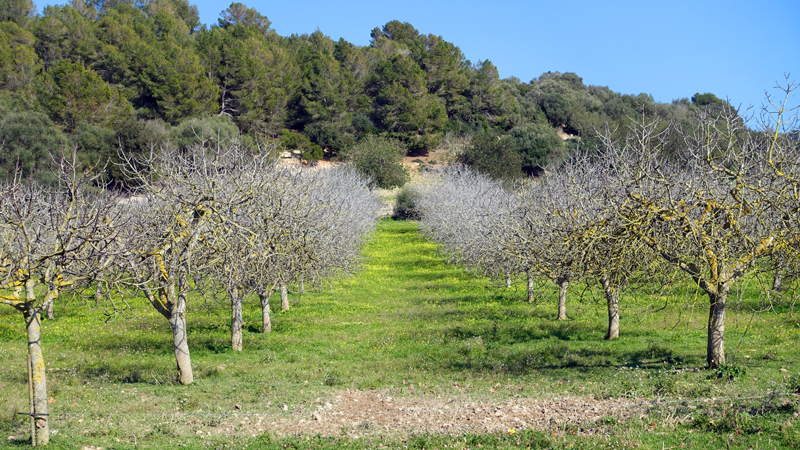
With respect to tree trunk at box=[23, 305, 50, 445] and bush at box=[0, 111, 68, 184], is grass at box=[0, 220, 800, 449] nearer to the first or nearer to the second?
tree trunk at box=[23, 305, 50, 445]

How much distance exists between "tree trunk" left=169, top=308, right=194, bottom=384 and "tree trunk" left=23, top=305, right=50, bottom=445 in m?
3.97

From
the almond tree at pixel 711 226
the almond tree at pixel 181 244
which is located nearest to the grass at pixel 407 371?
the almond tree at pixel 711 226

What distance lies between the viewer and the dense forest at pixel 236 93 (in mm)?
63500

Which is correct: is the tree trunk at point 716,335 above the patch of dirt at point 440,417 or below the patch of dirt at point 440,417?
above

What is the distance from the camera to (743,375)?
42.7ft

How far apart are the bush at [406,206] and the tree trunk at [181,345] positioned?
6220cm

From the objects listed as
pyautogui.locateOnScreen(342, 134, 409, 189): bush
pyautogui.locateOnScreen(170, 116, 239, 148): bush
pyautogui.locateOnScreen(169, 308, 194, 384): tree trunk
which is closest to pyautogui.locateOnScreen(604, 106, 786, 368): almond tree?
pyautogui.locateOnScreen(169, 308, 194, 384): tree trunk

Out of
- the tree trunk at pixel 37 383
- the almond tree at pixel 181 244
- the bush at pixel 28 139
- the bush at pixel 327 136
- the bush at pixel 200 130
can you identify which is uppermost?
the bush at pixel 327 136

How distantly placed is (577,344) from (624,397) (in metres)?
6.47

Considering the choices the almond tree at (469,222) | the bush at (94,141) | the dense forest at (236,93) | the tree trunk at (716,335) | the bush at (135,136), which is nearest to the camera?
the tree trunk at (716,335)

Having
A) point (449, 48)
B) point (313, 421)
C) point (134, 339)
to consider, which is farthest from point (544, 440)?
point (449, 48)

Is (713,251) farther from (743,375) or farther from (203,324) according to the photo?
(203,324)

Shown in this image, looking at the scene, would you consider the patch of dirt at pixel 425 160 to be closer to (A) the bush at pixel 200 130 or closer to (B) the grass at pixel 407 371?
(A) the bush at pixel 200 130

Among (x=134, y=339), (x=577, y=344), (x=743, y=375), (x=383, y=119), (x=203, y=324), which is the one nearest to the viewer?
(x=743, y=375)
